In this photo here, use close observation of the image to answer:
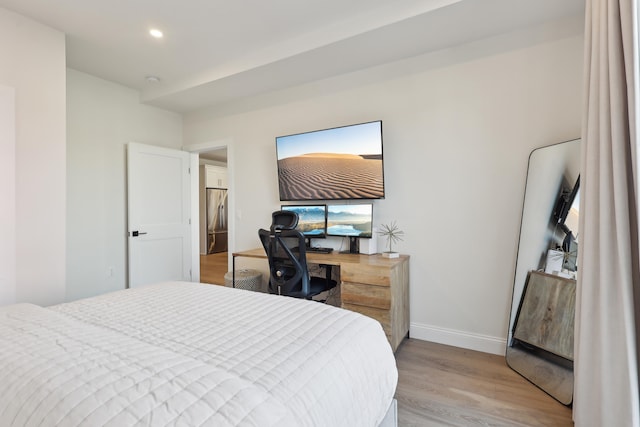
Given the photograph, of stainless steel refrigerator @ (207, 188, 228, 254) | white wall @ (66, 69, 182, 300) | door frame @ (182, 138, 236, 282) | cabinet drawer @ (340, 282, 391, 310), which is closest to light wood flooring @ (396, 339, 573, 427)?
cabinet drawer @ (340, 282, 391, 310)

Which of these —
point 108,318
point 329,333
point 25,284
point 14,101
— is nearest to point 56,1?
point 14,101

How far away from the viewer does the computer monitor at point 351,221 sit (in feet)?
9.57

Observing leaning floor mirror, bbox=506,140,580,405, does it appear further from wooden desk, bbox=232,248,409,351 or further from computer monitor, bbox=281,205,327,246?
computer monitor, bbox=281,205,327,246

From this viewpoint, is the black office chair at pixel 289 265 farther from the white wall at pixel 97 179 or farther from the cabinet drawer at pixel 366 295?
the white wall at pixel 97 179

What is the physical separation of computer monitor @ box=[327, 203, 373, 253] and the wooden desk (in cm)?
32

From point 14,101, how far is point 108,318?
214 centimetres

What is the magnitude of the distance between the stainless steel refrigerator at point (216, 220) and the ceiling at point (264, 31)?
4336 millimetres

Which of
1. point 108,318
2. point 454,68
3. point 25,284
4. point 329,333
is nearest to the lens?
point 329,333

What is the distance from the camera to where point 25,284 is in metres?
2.40

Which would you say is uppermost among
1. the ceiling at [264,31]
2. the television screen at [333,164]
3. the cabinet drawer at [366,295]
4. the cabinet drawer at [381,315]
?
the ceiling at [264,31]

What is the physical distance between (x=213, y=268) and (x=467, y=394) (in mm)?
5062

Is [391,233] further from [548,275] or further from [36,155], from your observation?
[36,155]

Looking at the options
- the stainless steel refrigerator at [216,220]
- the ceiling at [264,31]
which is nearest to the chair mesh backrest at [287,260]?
the ceiling at [264,31]

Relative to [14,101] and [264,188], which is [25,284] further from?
[264,188]
